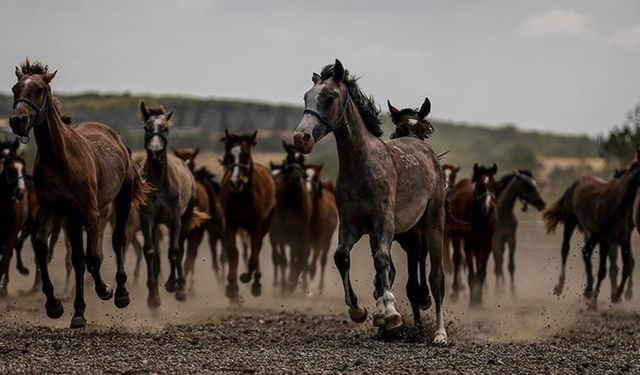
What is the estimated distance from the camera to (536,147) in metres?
133

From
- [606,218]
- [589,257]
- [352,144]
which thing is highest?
[352,144]

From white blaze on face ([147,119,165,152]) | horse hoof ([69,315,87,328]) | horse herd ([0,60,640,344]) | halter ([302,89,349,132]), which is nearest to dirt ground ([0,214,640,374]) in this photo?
horse hoof ([69,315,87,328])

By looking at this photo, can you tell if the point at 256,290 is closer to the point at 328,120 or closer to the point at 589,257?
the point at 589,257

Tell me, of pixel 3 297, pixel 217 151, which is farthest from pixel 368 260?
pixel 217 151

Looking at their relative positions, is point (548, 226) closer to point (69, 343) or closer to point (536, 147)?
point (69, 343)

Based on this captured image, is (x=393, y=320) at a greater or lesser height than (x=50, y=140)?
lesser

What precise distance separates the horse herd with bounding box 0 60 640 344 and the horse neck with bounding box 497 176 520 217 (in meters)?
0.45

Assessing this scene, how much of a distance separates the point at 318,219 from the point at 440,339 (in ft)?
40.0

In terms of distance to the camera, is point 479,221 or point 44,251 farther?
point 479,221

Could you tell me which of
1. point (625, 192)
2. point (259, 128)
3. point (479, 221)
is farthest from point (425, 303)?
point (259, 128)

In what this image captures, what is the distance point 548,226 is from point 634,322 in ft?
24.4

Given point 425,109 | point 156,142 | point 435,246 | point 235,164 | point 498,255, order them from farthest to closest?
point 498,255 < point 235,164 < point 156,142 < point 425,109 < point 435,246

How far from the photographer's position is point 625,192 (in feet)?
69.1

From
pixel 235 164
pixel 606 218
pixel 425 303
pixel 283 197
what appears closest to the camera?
pixel 425 303
